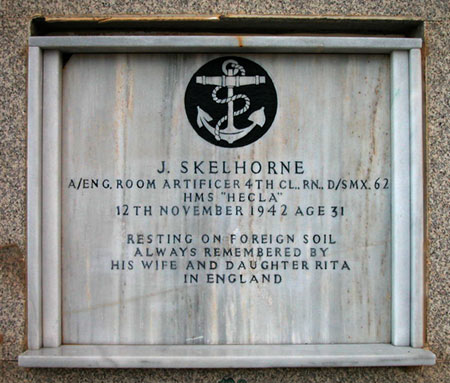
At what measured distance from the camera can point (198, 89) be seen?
3.09 meters

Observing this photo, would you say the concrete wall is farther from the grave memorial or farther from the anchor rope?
the anchor rope

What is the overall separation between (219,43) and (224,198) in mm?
881

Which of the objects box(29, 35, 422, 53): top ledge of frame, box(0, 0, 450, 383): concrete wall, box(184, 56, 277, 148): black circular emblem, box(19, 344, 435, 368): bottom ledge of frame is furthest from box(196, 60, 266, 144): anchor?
box(19, 344, 435, 368): bottom ledge of frame

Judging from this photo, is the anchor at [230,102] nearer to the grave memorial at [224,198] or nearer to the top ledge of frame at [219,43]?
the grave memorial at [224,198]

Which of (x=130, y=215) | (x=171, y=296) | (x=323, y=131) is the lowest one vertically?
(x=171, y=296)

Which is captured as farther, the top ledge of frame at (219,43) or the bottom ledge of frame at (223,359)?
the top ledge of frame at (219,43)

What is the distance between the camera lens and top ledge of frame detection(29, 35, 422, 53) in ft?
9.78

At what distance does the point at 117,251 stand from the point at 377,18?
200 cm

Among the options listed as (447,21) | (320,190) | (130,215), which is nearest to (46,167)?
(130,215)

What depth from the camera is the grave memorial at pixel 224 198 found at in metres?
3.06

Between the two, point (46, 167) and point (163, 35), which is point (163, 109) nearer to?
point (163, 35)

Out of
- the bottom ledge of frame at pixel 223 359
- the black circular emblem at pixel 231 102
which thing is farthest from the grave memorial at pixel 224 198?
the bottom ledge of frame at pixel 223 359

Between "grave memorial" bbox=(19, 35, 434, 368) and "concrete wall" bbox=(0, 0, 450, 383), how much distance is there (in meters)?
0.15

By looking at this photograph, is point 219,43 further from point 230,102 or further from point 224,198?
point 224,198
